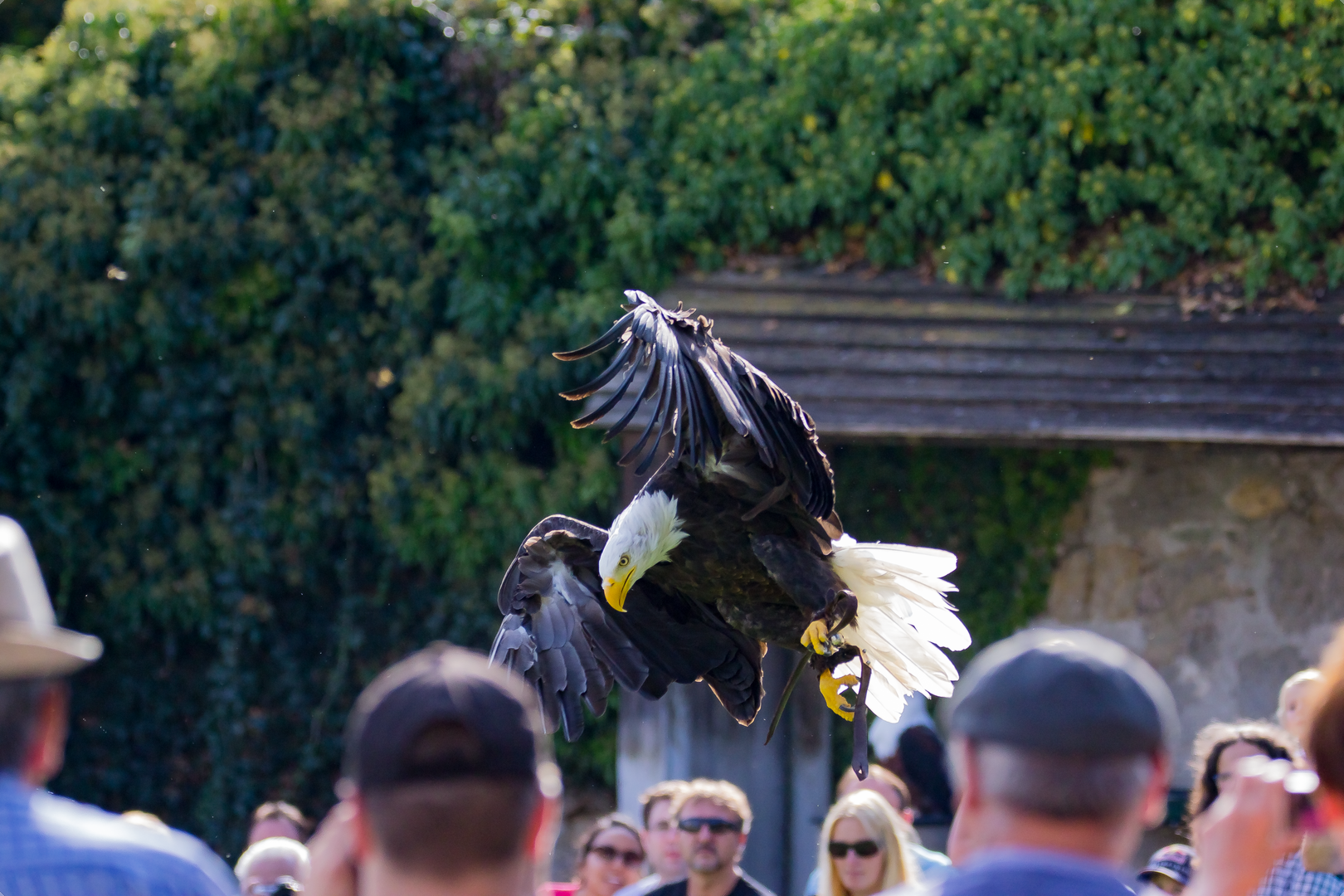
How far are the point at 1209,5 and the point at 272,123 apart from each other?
13.8ft

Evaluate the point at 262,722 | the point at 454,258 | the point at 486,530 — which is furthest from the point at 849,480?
the point at 262,722

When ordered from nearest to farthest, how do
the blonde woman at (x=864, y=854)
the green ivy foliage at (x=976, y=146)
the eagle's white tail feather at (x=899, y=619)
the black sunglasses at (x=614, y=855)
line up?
the blonde woman at (x=864, y=854)
the black sunglasses at (x=614, y=855)
the eagle's white tail feather at (x=899, y=619)
the green ivy foliage at (x=976, y=146)

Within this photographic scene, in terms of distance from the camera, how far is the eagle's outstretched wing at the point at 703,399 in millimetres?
3457

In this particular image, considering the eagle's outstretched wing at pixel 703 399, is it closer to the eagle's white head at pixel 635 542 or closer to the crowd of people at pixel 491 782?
the eagle's white head at pixel 635 542

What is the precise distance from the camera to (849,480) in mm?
6492

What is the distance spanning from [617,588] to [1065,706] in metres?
2.40

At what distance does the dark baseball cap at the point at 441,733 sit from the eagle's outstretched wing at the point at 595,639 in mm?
2786

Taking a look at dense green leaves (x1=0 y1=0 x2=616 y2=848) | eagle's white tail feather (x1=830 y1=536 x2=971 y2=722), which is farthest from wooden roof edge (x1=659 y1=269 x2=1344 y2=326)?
eagle's white tail feather (x1=830 y1=536 x2=971 y2=722)

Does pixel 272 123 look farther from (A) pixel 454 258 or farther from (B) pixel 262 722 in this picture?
(B) pixel 262 722

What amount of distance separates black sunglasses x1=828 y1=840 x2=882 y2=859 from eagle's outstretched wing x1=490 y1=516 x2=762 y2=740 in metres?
0.71

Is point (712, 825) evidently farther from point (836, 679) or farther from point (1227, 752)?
point (1227, 752)

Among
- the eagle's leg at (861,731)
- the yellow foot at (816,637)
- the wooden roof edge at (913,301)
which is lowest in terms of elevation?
the eagle's leg at (861,731)

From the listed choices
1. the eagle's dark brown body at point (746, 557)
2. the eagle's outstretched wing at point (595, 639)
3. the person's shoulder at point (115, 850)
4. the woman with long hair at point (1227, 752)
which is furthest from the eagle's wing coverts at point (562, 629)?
the person's shoulder at point (115, 850)

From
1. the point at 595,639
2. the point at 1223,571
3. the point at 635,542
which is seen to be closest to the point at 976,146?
the point at 1223,571
